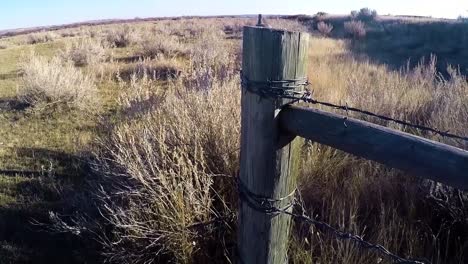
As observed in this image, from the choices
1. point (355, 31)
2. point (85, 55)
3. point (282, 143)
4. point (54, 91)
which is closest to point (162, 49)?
point (85, 55)

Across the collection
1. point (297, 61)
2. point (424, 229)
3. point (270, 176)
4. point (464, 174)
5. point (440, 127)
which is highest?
point (297, 61)

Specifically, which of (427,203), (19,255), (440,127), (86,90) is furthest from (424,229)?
(86,90)

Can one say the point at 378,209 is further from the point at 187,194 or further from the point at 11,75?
the point at 11,75

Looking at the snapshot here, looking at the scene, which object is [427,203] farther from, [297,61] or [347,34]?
[347,34]

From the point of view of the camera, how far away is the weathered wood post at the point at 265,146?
4.90 ft

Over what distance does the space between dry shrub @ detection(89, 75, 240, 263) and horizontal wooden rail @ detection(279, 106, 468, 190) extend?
4.19ft

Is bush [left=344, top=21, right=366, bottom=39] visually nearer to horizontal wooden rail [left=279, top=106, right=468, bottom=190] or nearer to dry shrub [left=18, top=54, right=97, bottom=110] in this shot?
dry shrub [left=18, top=54, right=97, bottom=110]

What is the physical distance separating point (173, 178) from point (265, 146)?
1.25m

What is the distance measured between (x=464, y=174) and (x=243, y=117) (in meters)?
0.83

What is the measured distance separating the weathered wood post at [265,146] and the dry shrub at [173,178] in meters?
0.93

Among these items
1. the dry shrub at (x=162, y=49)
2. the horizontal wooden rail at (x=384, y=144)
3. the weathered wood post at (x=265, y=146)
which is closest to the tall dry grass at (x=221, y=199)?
the weathered wood post at (x=265, y=146)

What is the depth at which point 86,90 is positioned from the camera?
7.42 m

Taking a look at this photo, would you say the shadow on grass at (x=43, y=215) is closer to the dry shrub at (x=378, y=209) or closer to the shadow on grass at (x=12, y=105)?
the dry shrub at (x=378, y=209)

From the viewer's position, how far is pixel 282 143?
1595mm
